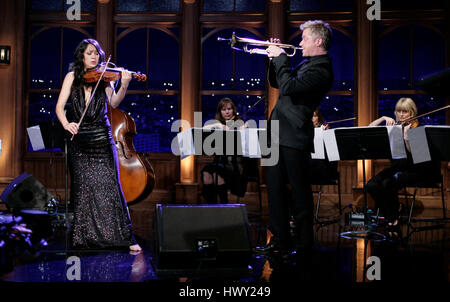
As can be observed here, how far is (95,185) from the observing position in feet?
10.8

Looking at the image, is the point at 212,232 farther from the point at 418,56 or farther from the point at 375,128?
the point at 418,56

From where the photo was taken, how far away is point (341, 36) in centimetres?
718

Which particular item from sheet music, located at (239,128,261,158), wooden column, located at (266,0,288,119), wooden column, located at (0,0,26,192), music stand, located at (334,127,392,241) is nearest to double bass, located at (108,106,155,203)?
sheet music, located at (239,128,261,158)

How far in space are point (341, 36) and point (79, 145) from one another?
5148 millimetres

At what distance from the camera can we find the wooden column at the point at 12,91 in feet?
22.8

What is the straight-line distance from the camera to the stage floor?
2512 millimetres

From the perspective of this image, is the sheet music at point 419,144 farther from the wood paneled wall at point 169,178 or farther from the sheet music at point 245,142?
the wood paneled wall at point 169,178

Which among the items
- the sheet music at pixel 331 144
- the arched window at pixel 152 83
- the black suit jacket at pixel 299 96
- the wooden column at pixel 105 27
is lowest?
the sheet music at pixel 331 144

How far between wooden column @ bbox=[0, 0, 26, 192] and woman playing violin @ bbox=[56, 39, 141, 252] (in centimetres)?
420

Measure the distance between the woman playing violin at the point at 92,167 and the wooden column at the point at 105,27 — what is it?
3951 millimetres

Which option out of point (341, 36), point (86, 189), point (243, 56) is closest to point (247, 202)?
point (243, 56)

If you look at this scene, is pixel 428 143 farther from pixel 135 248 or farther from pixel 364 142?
pixel 135 248

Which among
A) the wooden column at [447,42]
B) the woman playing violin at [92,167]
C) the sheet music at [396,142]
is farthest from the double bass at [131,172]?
the wooden column at [447,42]
